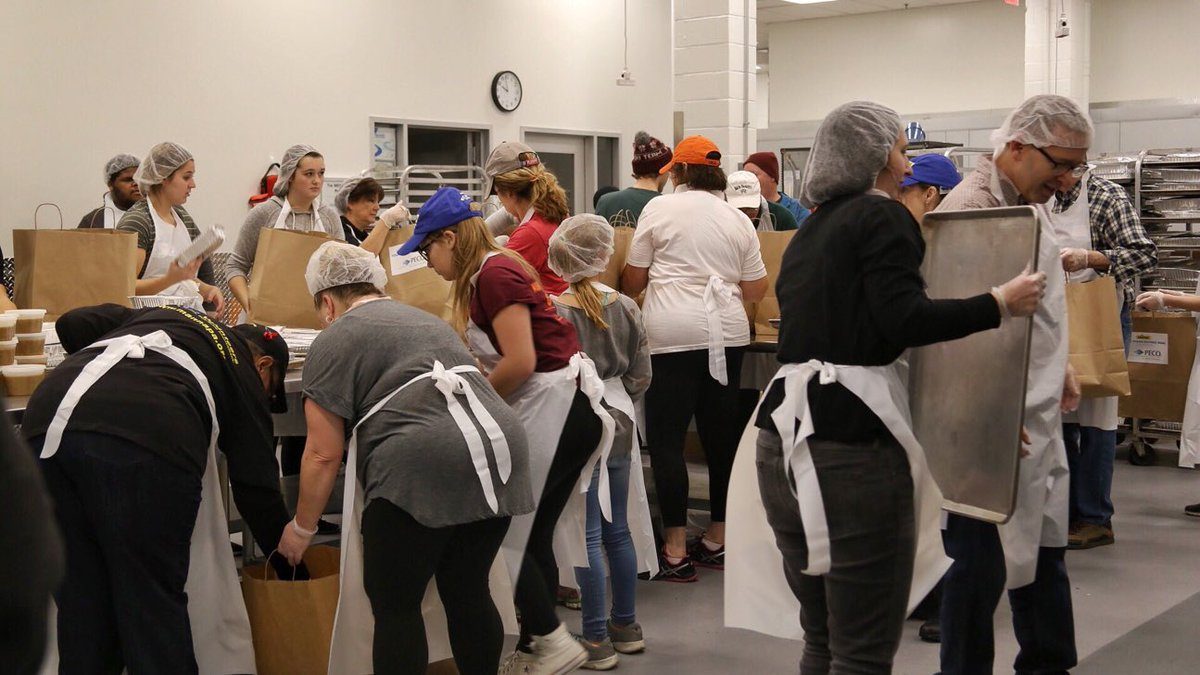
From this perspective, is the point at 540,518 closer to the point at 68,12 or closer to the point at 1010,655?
the point at 1010,655

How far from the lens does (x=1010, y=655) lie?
3520 mm

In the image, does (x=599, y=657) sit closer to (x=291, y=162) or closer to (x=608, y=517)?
(x=608, y=517)

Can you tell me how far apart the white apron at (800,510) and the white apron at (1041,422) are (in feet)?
0.85

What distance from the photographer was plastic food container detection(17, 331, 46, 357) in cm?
303

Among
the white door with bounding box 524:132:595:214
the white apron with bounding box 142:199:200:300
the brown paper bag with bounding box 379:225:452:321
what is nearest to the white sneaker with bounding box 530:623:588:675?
the brown paper bag with bounding box 379:225:452:321

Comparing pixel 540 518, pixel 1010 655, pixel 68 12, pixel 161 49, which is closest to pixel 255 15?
pixel 161 49

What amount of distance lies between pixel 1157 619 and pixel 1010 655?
0.67 m

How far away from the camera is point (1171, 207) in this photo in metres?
7.30

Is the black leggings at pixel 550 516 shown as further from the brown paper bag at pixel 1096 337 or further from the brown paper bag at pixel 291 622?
the brown paper bag at pixel 1096 337

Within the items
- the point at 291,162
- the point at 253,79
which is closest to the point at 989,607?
the point at 291,162

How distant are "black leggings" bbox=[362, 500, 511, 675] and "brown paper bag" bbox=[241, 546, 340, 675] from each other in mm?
201

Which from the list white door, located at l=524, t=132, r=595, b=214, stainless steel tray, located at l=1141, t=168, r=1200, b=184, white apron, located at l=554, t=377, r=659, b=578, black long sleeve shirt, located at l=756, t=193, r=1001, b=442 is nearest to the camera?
black long sleeve shirt, located at l=756, t=193, r=1001, b=442

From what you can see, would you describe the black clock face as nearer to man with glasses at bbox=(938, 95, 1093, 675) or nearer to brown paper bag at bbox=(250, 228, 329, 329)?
brown paper bag at bbox=(250, 228, 329, 329)

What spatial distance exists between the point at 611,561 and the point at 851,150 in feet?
5.57
